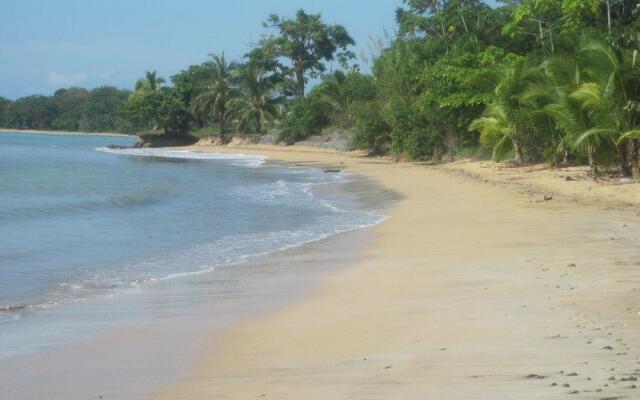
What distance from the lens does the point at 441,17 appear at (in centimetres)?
3678

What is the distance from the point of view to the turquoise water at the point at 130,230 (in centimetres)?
952

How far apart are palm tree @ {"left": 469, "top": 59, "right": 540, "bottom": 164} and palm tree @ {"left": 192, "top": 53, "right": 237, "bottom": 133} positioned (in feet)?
138

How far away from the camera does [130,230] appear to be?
53.3ft

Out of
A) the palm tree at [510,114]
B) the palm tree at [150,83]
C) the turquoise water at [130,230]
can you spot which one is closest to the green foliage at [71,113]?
the palm tree at [150,83]

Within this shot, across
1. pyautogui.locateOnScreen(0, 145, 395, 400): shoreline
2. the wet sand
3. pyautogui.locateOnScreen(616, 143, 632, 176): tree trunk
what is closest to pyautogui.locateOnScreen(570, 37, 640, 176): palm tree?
pyautogui.locateOnScreen(616, 143, 632, 176): tree trunk

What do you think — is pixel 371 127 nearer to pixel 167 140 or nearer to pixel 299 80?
pixel 299 80

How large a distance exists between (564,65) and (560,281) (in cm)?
1418

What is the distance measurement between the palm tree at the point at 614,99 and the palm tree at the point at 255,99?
46260 millimetres

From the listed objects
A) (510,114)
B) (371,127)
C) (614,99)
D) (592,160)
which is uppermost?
(614,99)

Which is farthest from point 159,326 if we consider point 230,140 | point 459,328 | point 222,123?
point 222,123

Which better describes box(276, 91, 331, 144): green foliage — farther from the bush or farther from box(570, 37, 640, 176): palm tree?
box(570, 37, 640, 176): palm tree

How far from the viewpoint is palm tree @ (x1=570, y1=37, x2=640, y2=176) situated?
18.0 m

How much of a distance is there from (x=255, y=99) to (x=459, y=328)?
194 feet

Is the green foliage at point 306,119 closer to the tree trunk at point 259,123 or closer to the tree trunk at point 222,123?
the tree trunk at point 259,123
